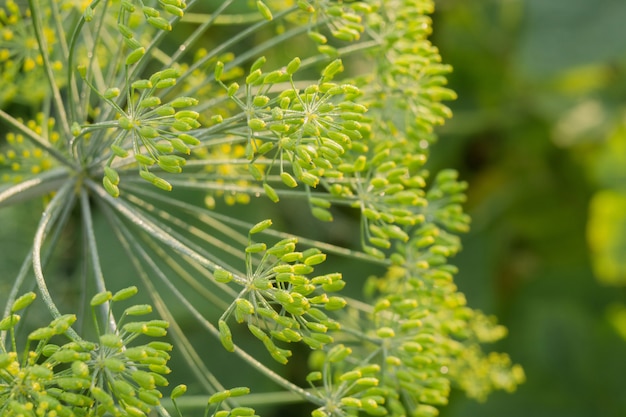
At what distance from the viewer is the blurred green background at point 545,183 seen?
312 cm

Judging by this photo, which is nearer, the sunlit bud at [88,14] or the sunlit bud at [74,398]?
the sunlit bud at [74,398]

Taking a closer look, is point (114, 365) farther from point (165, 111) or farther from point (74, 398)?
point (165, 111)

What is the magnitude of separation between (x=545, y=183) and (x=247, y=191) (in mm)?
2417

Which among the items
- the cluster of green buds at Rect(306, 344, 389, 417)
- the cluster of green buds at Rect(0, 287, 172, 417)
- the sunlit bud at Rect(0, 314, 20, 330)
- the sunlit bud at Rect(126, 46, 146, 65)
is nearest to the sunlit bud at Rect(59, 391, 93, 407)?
the cluster of green buds at Rect(0, 287, 172, 417)

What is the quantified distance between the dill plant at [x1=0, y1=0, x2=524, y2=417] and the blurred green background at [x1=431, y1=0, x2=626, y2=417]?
1227 mm

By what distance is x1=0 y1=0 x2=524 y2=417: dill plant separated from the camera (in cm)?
116

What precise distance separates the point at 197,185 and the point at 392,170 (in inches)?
16.2

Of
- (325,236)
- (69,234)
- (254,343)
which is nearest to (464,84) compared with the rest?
(325,236)

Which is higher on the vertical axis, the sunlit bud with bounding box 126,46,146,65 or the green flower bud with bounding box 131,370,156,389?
the sunlit bud with bounding box 126,46,146,65

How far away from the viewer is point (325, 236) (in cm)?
324

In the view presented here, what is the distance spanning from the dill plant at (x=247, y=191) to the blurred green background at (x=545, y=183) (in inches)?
48.3

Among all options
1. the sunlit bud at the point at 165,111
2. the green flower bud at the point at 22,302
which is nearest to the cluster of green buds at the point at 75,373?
the green flower bud at the point at 22,302

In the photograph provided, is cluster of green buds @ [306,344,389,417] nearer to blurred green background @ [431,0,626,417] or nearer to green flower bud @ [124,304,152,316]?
green flower bud @ [124,304,152,316]

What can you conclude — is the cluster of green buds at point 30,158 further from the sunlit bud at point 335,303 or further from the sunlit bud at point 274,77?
the sunlit bud at point 335,303
